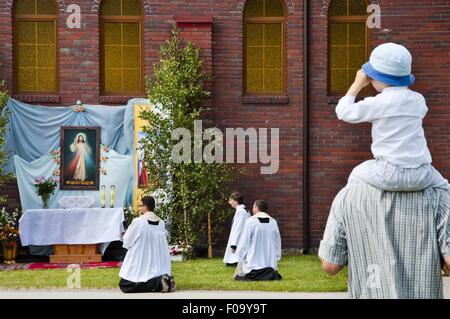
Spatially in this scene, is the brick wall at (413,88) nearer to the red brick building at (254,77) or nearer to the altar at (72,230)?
the red brick building at (254,77)

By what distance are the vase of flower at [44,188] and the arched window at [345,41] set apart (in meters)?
5.85

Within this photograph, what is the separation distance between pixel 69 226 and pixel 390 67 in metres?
14.6

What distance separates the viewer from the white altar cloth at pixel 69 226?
18.1 m

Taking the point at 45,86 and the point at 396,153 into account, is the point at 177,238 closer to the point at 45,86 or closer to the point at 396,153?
the point at 45,86

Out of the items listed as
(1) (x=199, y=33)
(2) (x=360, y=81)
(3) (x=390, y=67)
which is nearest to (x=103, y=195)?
(1) (x=199, y=33)

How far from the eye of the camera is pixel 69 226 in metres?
18.3

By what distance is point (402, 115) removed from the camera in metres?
4.16

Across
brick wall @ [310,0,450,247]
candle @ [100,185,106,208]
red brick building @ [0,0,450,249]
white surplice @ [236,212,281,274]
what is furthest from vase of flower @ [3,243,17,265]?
brick wall @ [310,0,450,247]

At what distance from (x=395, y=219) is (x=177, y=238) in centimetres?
1410

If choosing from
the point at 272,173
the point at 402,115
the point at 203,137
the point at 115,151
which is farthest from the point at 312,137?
the point at 402,115

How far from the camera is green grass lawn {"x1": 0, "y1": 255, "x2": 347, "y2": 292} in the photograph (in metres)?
14.0

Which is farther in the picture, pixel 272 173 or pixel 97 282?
pixel 272 173

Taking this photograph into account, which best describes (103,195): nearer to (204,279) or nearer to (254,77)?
(254,77)

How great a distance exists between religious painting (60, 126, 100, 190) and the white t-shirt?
15246mm
